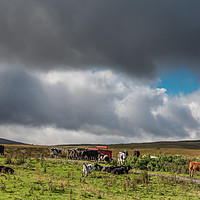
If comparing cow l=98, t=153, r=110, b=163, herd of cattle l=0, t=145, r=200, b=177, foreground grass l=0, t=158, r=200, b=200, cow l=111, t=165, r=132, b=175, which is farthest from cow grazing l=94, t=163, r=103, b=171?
cow l=98, t=153, r=110, b=163

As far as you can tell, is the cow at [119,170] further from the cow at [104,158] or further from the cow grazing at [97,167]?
the cow at [104,158]

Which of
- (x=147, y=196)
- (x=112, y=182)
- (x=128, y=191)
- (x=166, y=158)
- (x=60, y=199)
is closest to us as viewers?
(x=60, y=199)

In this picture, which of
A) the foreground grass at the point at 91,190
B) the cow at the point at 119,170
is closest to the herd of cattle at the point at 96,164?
the cow at the point at 119,170

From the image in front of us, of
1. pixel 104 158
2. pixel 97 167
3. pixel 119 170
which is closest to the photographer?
pixel 119 170

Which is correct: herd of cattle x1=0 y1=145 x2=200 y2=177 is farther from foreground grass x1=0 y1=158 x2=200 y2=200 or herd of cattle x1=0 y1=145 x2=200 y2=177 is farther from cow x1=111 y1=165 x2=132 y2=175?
foreground grass x1=0 y1=158 x2=200 y2=200

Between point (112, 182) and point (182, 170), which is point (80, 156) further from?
point (112, 182)

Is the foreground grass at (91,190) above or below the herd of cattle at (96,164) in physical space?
below

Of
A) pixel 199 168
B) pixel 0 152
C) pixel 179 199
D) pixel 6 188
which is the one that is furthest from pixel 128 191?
pixel 0 152

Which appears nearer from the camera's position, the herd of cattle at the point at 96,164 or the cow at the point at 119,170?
the herd of cattle at the point at 96,164

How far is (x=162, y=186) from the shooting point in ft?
65.4

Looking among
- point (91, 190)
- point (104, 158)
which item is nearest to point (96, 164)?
point (104, 158)

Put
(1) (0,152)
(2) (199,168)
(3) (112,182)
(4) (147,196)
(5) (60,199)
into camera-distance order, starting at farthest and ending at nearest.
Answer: (1) (0,152) → (2) (199,168) → (3) (112,182) → (4) (147,196) → (5) (60,199)

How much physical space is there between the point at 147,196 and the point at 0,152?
3423 centimetres

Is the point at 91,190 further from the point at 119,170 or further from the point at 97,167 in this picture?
the point at 97,167
